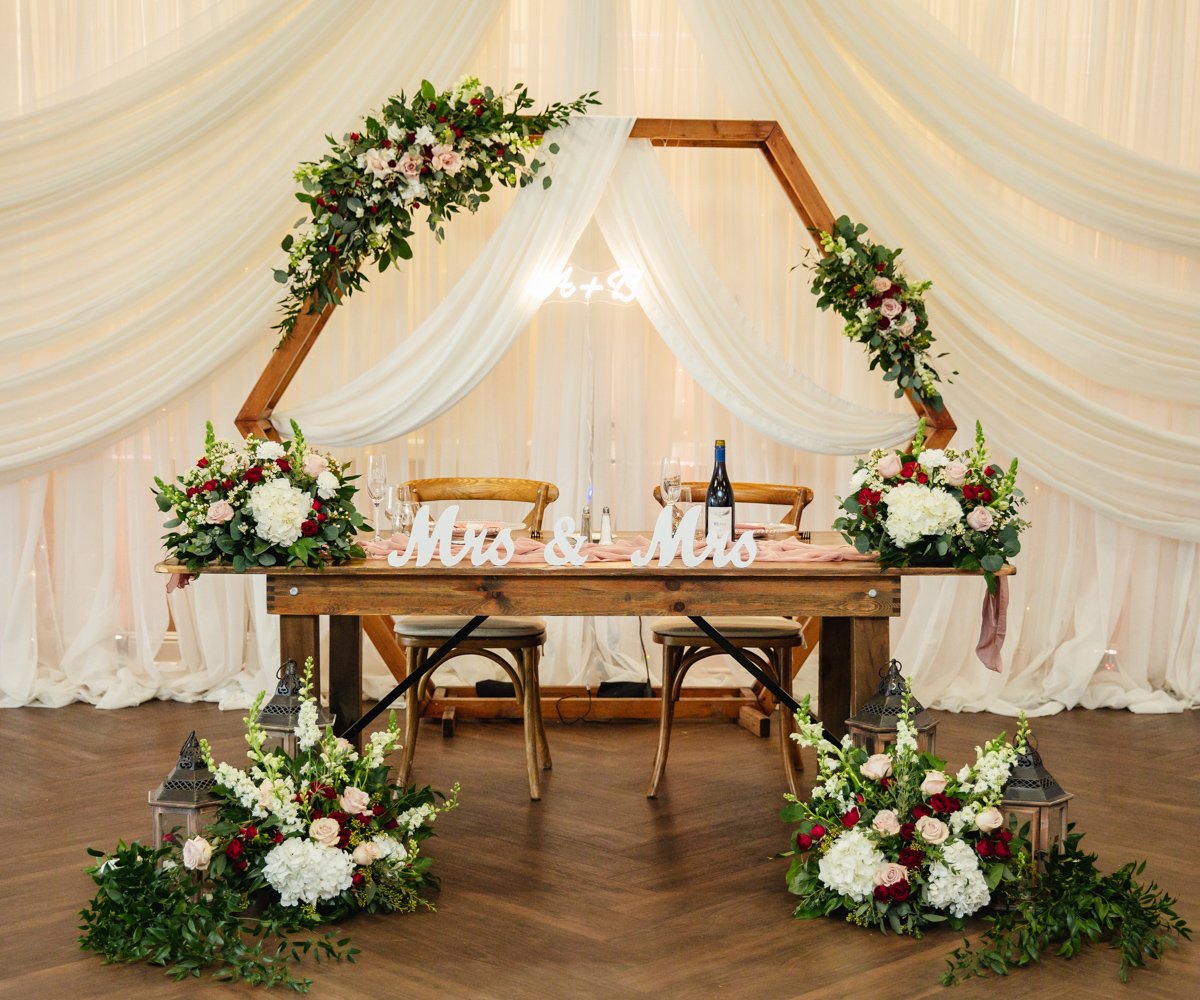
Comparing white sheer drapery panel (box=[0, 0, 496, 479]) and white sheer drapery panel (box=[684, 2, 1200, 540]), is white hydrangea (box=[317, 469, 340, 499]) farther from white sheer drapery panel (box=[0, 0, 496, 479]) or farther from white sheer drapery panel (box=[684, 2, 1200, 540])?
white sheer drapery panel (box=[684, 2, 1200, 540])

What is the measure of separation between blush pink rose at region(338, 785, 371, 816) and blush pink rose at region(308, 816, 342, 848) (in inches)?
2.2

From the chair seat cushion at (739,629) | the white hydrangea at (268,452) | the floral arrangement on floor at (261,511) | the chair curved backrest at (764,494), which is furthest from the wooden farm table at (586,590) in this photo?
the chair curved backrest at (764,494)

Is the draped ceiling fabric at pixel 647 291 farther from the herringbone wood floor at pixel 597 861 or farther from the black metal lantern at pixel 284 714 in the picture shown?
the black metal lantern at pixel 284 714

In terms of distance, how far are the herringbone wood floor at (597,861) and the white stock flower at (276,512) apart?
0.89 m

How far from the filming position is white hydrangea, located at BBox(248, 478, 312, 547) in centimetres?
324

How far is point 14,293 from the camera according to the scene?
4.94m

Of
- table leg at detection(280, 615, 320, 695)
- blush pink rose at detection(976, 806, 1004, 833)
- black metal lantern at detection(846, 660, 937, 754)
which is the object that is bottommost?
blush pink rose at detection(976, 806, 1004, 833)

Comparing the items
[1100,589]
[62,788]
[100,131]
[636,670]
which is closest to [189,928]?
[62,788]

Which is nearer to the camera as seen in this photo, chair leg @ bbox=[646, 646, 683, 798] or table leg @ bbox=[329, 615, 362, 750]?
table leg @ bbox=[329, 615, 362, 750]

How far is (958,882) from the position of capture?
9.71ft

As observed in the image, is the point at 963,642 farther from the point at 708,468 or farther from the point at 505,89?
the point at 505,89

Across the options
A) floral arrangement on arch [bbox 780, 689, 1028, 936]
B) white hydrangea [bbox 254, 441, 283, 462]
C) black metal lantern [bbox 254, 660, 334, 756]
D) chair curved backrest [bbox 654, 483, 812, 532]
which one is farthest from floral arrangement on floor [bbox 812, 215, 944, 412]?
black metal lantern [bbox 254, 660, 334, 756]

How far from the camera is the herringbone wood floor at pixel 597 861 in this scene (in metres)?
2.71

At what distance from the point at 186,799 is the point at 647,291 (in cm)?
226
